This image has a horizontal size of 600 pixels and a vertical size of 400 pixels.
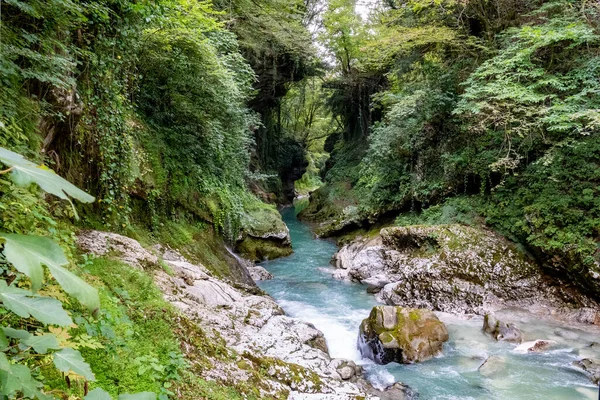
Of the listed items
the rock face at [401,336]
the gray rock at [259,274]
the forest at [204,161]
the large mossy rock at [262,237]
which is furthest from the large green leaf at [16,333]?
the large mossy rock at [262,237]

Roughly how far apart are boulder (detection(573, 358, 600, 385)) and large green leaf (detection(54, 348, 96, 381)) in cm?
728

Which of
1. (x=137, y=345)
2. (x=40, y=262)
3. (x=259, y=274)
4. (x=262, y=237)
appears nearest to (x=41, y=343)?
(x=40, y=262)

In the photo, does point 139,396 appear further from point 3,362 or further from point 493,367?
point 493,367

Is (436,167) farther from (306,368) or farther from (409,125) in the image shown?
(306,368)

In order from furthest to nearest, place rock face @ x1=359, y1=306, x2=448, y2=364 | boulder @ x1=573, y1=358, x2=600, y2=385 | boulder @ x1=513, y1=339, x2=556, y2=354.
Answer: boulder @ x1=513, y1=339, x2=556, y2=354
rock face @ x1=359, y1=306, x2=448, y2=364
boulder @ x1=573, y1=358, x2=600, y2=385

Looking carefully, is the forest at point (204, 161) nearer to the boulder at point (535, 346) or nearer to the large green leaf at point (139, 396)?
the large green leaf at point (139, 396)

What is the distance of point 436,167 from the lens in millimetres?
12711

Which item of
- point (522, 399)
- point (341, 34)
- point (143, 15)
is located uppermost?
point (341, 34)

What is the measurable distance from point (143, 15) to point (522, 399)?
8032mm

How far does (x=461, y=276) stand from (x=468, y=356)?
281 centimetres

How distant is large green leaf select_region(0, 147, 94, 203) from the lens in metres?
0.88

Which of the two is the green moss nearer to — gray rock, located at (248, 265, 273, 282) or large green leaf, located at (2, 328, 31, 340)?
gray rock, located at (248, 265, 273, 282)

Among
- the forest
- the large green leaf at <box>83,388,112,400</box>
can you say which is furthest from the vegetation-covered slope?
the large green leaf at <box>83,388,112,400</box>

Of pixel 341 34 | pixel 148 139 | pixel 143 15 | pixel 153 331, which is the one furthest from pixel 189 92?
pixel 341 34
